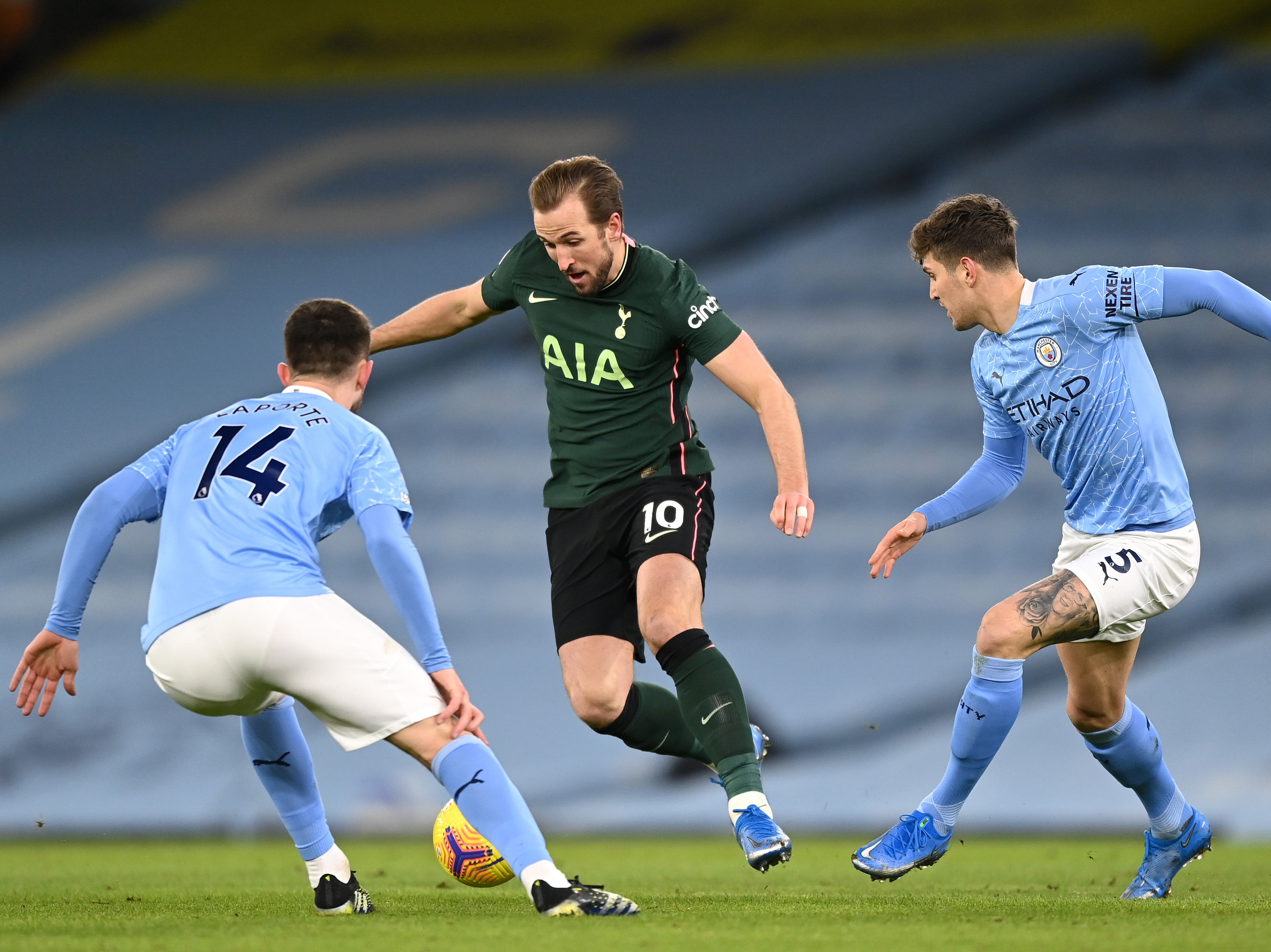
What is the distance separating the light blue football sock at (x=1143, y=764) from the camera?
466 cm

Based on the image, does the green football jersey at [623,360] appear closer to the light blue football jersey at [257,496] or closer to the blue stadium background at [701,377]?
the light blue football jersey at [257,496]

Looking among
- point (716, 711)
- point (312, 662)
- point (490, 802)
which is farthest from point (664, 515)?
point (312, 662)

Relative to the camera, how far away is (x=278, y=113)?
12.8 m

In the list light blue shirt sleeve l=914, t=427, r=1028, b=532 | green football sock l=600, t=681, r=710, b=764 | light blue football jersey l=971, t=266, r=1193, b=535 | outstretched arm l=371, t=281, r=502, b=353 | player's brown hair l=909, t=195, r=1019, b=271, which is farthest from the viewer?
outstretched arm l=371, t=281, r=502, b=353

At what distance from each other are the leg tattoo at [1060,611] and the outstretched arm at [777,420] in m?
0.69

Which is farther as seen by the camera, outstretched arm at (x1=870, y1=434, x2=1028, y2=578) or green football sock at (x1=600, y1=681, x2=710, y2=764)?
green football sock at (x1=600, y1=681, x2=710, y2=764)

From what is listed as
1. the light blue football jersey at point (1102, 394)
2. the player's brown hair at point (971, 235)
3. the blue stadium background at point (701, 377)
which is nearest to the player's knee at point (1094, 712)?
the light blue football jersey at point (1102, 394)

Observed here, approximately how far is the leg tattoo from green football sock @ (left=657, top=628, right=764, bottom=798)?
2.89 ft

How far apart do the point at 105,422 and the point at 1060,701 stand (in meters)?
7.59

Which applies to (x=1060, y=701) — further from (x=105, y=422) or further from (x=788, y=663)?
(x=105, y=422)

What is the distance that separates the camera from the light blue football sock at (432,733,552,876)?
3.58 m

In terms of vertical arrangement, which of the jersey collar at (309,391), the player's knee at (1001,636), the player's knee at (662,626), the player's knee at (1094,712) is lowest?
the player's knee at (1094,712)

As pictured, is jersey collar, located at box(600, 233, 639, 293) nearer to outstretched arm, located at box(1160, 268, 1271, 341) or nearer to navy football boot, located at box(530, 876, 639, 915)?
outstretched arm, located at box(1160, 268, 1271, 341)

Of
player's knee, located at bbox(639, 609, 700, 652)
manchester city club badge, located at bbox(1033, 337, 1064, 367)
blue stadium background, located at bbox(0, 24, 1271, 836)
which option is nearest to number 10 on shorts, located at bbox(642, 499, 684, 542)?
player's knee, located at bbox(639, 609, 700, 652)
